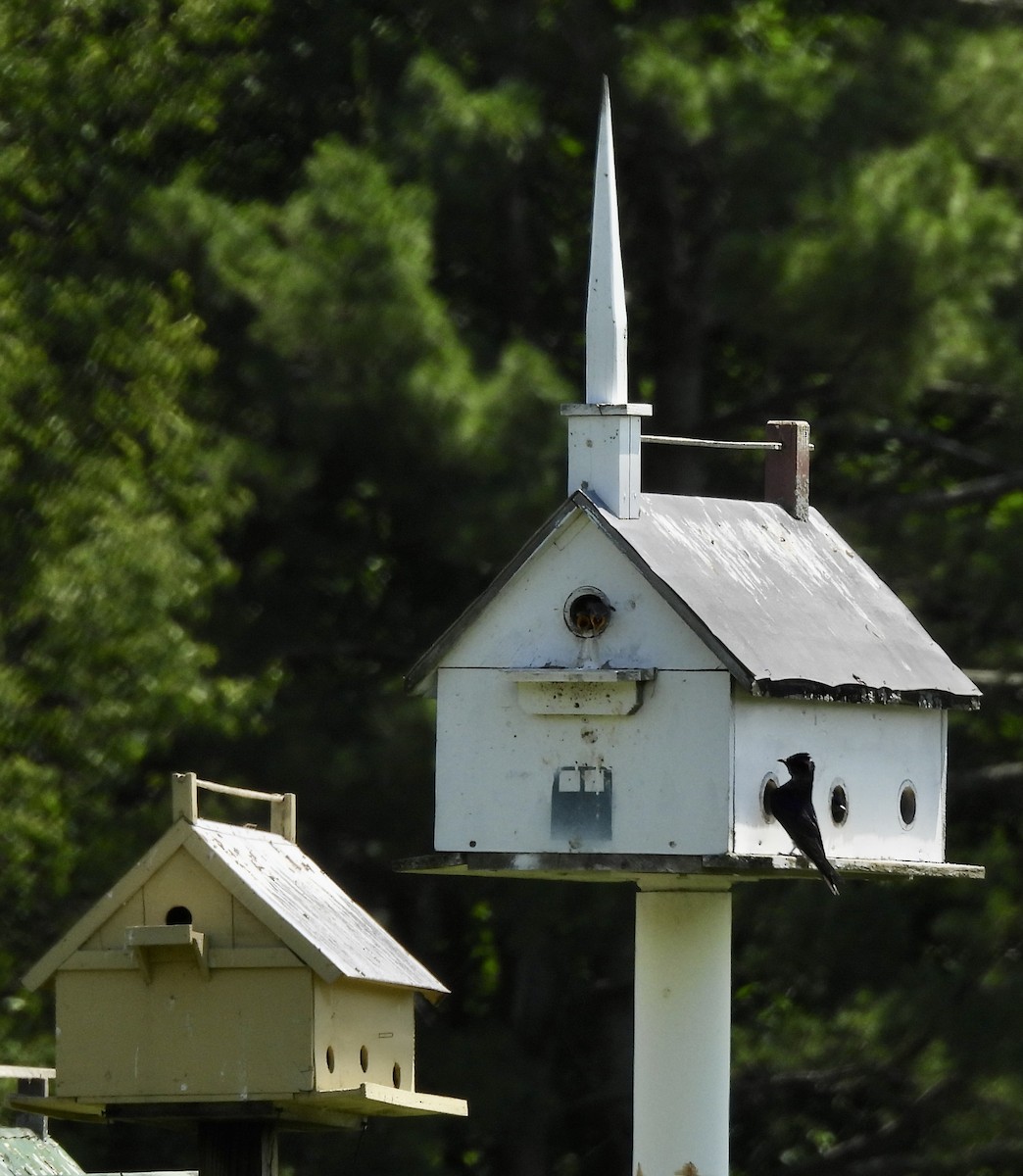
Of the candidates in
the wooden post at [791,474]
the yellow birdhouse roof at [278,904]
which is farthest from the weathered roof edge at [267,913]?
the wooden post at [791,474]

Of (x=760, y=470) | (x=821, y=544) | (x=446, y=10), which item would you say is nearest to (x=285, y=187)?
(x=446, y=10)

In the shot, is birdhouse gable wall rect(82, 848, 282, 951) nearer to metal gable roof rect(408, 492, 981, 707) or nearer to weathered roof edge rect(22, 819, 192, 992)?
weathered roof edge rect(22, 819, 192, 992)

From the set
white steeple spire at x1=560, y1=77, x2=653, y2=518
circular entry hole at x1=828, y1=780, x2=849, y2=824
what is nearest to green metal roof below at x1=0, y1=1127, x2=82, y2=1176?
white steeple spire at x1=560, y1=77, x2=653, y2=518

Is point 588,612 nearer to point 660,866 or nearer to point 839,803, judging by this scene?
point 660,866

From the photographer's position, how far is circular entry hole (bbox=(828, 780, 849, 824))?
8953mm

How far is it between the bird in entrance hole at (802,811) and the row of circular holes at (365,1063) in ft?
4.68

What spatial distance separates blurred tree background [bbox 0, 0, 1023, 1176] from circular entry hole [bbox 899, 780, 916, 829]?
4.90 m

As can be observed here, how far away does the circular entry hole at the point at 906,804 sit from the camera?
9375 mm

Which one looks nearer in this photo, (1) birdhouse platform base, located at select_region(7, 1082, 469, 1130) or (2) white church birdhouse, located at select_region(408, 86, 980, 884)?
(1) birdhouse platform base, located at select_region(7, 1082, 469, 1130)

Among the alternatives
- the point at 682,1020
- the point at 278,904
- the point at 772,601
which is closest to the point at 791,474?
the point at 772,601

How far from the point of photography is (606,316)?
29.2ft

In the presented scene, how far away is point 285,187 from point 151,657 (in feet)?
12.8

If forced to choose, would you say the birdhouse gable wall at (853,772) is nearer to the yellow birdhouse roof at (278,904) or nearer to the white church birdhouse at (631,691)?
the white church birdhouse at (631,691)

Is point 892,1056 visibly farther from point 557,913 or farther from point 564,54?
point 564,54
